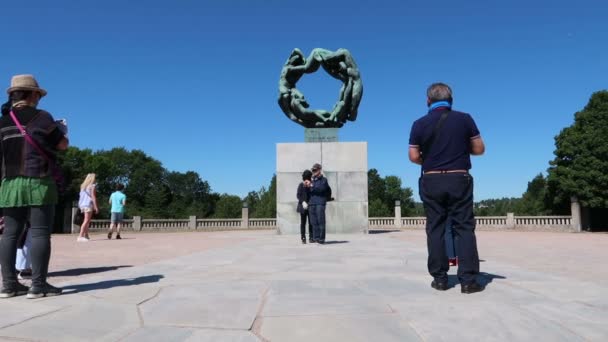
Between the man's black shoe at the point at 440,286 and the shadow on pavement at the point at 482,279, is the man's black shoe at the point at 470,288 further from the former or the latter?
the shadow on pavement at the point at 482,279

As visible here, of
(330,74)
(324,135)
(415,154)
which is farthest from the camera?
(330,74)

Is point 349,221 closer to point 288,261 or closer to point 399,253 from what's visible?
point 399,253

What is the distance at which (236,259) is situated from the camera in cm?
648

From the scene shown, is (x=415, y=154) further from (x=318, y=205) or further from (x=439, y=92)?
(x=318, y=205)

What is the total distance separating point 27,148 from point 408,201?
292 ft

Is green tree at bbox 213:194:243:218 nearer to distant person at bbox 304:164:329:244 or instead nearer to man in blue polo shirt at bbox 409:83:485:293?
distant person at bbox 304:164:329:244

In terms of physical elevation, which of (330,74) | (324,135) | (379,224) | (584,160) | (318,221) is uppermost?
(330,74)

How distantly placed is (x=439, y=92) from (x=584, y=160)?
111ft

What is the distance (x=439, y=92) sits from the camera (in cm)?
414

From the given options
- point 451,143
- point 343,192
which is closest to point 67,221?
point 343,192

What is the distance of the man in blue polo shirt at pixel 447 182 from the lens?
151 inches

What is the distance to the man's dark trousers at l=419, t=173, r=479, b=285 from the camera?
379cm

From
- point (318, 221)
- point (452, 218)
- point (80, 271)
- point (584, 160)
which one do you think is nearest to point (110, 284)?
point (80, 271)

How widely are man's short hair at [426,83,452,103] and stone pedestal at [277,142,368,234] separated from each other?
8.68m
